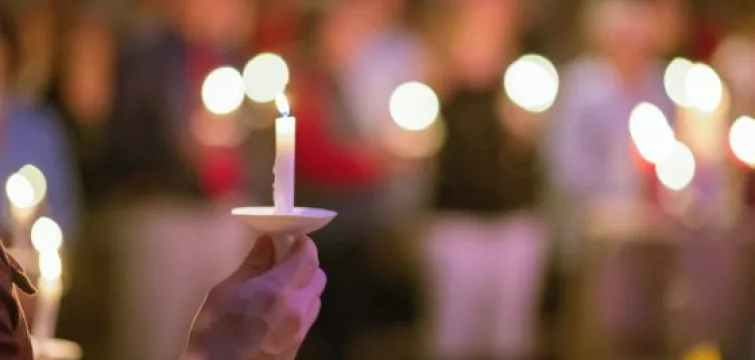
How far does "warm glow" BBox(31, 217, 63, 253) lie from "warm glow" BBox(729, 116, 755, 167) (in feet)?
8.05

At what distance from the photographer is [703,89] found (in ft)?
14.6

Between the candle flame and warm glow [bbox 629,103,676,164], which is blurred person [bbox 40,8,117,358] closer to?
warm glow [bbox 629,103,676,164]

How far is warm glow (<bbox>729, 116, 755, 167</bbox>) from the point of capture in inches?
157

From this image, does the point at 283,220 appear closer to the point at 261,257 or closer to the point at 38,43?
the point at 261,257

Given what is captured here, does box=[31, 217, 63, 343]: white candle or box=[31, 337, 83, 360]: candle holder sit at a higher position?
box=[31, 217, 63, 343]: white candle

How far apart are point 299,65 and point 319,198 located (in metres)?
0.53

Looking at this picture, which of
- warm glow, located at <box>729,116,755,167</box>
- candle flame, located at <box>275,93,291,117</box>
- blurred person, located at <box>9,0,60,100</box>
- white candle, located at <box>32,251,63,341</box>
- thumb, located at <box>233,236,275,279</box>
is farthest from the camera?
blurred person, located at <box>9,0,60,100</box>

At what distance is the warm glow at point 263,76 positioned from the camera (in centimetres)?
519

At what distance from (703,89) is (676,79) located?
84 centimetres

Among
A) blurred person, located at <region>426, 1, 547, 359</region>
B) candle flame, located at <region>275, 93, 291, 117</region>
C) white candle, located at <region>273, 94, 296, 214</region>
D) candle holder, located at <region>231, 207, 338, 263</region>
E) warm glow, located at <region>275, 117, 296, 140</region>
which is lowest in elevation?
blurred person, located at <region>426, 1, 547, 359</region>

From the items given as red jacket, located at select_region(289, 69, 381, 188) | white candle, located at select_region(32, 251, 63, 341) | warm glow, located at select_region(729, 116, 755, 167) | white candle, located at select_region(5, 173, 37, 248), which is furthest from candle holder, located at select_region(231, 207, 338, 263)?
red jacket, located at select_region(289, 69, 381, 188)

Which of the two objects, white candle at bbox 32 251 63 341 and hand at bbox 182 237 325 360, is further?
white candle at bbox 32 251 63 341

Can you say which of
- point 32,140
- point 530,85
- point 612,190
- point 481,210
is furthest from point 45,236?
point 530,85

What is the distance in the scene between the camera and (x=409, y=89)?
533 centimetres
